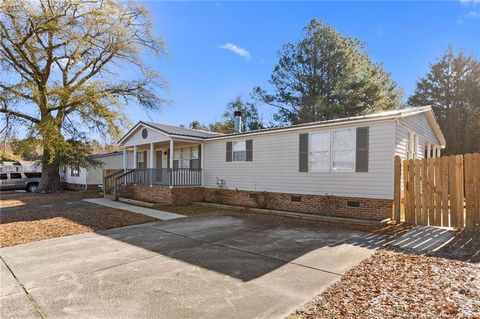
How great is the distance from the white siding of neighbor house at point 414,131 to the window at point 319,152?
2.20 meters

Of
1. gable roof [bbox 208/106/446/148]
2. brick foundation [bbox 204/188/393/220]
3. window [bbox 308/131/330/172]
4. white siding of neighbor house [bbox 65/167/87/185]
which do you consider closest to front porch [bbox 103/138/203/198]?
brick foundation [bbox 204/188/393/220]

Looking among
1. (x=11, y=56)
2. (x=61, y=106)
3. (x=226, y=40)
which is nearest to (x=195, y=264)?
(x=226, y=40)

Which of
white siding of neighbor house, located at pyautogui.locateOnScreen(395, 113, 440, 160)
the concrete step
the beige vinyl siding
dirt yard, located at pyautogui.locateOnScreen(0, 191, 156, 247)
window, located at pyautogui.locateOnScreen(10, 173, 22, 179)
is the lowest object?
dirt yard, located at pyautogui.locateOnScreen(0, 191, 156, 247)

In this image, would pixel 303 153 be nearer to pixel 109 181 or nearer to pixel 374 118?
pixel 374 118

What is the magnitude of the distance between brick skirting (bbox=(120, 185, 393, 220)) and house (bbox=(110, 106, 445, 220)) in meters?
0.03

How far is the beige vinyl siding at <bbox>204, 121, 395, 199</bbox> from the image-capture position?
911 cm

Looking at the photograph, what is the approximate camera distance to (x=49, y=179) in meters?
21.4

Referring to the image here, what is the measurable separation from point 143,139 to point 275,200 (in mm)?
8924

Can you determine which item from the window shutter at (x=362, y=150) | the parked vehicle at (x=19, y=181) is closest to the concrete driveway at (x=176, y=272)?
the window shutter at (x=362, y=150)

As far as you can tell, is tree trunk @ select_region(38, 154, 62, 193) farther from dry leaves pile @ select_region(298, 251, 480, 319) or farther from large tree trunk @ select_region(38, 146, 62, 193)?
dry leaves pile @ select_region(298, 251, 480, 319)

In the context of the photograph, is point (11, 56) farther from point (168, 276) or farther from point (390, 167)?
point (390, 167)

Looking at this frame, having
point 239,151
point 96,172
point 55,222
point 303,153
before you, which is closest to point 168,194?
point 239,151

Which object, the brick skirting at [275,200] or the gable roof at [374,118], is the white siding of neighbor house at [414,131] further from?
the brick skirting at [275,200]

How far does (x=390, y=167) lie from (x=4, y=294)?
9.29 meters
